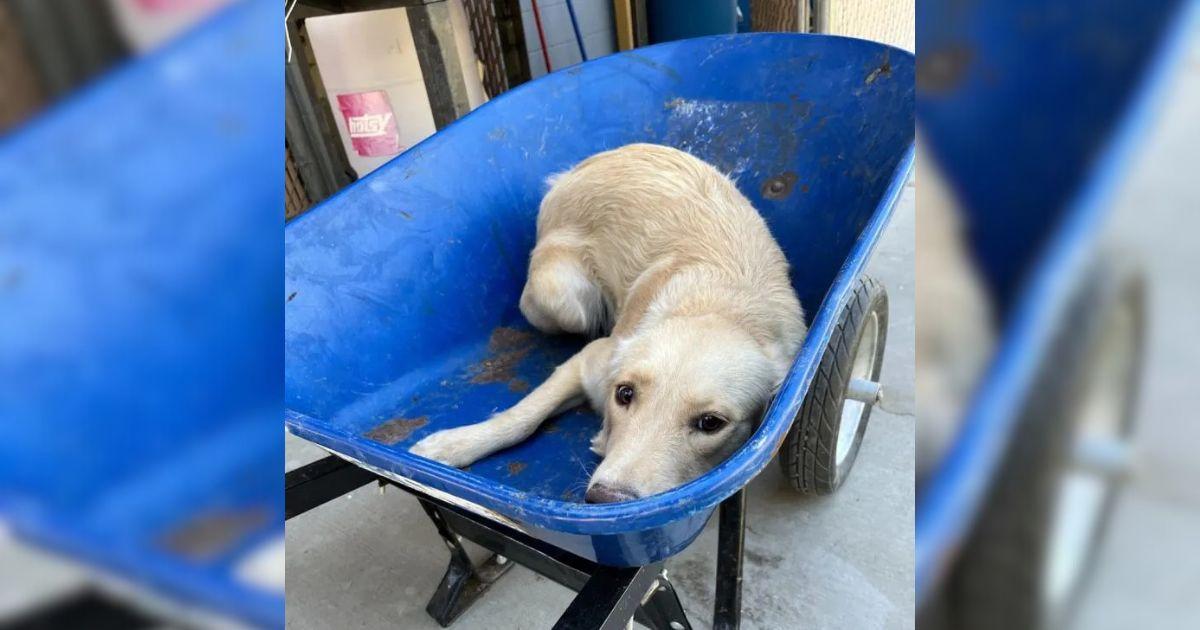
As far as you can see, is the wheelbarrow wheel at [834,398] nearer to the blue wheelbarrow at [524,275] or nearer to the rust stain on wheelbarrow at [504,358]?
the blue wheelbarrow at [524,275]

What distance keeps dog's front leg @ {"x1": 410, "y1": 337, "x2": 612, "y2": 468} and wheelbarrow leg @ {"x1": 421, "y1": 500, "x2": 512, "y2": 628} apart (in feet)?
0.90

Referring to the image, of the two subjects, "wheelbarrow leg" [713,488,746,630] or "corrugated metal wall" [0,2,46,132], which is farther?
"wheelbarrow leg" [713,488,746,630]

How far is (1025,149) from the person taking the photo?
0.22 meters

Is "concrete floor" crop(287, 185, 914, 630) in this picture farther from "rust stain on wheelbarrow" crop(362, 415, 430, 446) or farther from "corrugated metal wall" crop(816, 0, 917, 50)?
"corrugated metal wall" crop(816, 0, 917, 50)

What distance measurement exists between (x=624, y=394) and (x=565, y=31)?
3.81 m

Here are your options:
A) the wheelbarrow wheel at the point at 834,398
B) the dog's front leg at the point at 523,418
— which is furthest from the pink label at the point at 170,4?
the wheelbarrow wheel at the point at 834,398

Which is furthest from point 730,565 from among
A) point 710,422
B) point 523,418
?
point 523,418

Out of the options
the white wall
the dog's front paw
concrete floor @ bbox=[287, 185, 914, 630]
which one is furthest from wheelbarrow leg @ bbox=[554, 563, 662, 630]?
the white wall

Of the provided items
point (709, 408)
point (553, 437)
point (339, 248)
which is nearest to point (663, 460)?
point (709, 408)

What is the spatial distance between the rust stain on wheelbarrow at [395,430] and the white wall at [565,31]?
10.8 feet

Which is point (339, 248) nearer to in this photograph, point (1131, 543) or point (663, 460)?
point (663, 460)

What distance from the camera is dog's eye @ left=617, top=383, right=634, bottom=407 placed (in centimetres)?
A: 185

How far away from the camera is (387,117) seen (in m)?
3.82

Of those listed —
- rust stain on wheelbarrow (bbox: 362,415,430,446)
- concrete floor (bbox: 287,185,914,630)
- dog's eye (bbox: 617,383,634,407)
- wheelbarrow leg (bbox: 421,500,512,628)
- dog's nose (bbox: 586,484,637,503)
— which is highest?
dog's nose (bbox: 586,484,637,503)
